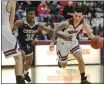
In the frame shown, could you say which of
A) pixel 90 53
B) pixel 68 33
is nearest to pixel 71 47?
pixel 68 33

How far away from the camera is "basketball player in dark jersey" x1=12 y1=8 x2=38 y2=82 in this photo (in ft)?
12.1

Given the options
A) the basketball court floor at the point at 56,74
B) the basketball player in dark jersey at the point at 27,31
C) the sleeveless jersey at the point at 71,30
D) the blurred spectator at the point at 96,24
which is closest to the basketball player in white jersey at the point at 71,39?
the sleeveless jersey at the point at 71,30

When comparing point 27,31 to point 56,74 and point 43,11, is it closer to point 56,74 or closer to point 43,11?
point 43,11

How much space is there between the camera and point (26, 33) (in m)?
3.75

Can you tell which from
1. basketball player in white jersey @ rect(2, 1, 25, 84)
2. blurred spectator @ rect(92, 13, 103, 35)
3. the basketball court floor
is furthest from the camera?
blurred spectator @ rect(92, 13, 103, 35)

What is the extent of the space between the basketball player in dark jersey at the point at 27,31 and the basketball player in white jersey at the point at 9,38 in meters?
0.17

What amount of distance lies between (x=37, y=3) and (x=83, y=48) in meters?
0.71

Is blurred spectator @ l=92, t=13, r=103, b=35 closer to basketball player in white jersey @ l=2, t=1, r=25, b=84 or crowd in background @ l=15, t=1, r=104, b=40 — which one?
crowd in background @ l=15, t=1, r=104, b=40

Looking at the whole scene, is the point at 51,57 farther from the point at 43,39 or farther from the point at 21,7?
the point at 21,7

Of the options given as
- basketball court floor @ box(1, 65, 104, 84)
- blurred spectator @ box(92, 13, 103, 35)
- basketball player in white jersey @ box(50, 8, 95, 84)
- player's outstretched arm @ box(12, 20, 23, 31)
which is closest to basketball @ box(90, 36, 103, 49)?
basketball player in white jersey @ box(50, 8, 95, 84)

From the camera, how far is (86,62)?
13.4ft

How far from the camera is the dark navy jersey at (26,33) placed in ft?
12.2

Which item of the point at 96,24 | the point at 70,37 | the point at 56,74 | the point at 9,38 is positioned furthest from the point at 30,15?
the point at 96,24

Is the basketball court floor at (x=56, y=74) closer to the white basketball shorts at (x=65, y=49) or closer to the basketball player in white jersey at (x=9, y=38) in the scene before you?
the white basketball shorts at (x=65, y=49)
